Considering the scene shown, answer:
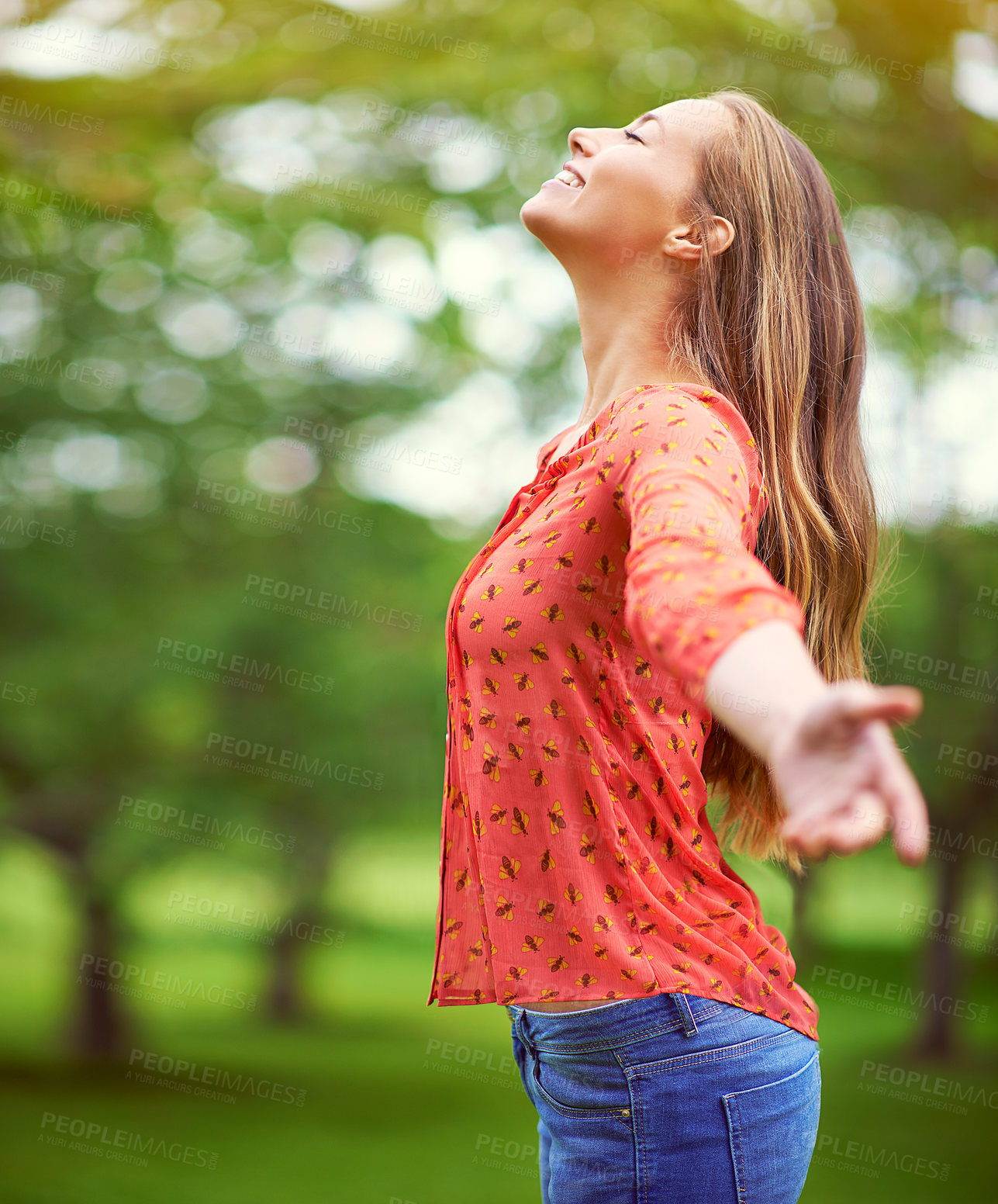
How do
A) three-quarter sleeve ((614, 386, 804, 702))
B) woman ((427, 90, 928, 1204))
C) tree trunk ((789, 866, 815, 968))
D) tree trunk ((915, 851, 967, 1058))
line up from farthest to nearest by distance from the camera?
tree trunk ((789, 866, 815, 968)), tree trunk ((915, 851, 967, 1058)), woman ((427, 90, 928, 1204)), three-quarter sleeve ((614, 386, 804, 702))

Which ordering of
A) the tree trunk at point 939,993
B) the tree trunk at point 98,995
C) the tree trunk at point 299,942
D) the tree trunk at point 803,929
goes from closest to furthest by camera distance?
1. the tree trunk at point 299,942
2. the tree trunk at point 98,995
3. the tree trunk at point 939,993
4. the tree trunk at point 803,929

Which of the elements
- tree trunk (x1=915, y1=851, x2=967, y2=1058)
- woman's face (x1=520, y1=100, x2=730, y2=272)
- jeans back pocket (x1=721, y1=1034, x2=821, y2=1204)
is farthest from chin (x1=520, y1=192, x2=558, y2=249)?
tree trunk (x1=915, y1=851, x2=967, y2=1058)

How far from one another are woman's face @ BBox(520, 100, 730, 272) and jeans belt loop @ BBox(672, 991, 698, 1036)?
89 centimetres

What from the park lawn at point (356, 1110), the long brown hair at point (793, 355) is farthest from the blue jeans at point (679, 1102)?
Answer: the park lawn at point (356, 1110)

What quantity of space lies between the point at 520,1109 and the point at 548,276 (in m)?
5.26

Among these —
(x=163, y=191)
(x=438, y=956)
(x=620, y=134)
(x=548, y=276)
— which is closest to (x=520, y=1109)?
(x=548, y=276)

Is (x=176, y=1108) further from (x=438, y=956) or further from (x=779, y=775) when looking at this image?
(x=779, y=775)

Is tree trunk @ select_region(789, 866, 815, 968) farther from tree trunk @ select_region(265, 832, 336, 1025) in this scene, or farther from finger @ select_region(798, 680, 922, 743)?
finger @ select_region(798, 680, 922, 743)

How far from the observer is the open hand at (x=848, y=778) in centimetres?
60

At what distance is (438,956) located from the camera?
1.23 meters

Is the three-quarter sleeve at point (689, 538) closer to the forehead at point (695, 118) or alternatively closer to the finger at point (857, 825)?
the finger at point (857, 825)

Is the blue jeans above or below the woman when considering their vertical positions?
below

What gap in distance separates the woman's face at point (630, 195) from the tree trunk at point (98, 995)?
5.49 m

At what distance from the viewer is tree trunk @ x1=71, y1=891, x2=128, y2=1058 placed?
5.91 meters
